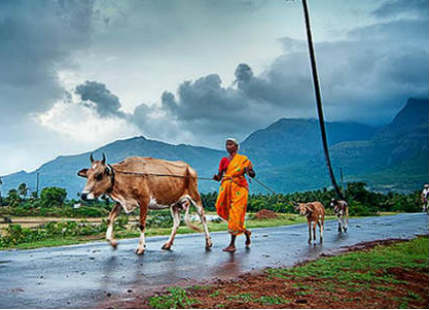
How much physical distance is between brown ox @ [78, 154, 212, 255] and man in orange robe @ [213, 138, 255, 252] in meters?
0.88

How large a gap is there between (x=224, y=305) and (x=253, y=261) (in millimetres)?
3723

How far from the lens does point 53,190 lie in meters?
30.5

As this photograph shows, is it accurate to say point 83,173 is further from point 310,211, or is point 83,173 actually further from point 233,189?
point 310,211

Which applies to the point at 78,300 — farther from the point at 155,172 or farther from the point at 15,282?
the point at 155,172

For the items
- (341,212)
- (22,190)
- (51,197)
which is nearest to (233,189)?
(341,212)

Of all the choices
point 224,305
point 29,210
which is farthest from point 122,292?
point 29,210

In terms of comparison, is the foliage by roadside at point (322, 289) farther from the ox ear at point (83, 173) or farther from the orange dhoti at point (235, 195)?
the ox ear at point (83, 173)

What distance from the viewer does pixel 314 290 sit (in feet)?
17.0

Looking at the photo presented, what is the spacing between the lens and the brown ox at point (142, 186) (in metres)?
9.14

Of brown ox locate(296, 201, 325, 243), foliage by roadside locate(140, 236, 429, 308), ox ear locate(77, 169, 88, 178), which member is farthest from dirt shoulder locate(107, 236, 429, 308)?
ox ear locate(77, 169, 88, 178)

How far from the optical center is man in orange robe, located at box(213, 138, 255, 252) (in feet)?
31.8

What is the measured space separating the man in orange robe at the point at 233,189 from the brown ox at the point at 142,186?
0.88 metres

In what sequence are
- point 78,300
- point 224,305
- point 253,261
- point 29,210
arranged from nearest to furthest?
point 224,305, point 78,300, point 253,261, point 29,210

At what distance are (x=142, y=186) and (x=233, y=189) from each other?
7.42 ft
